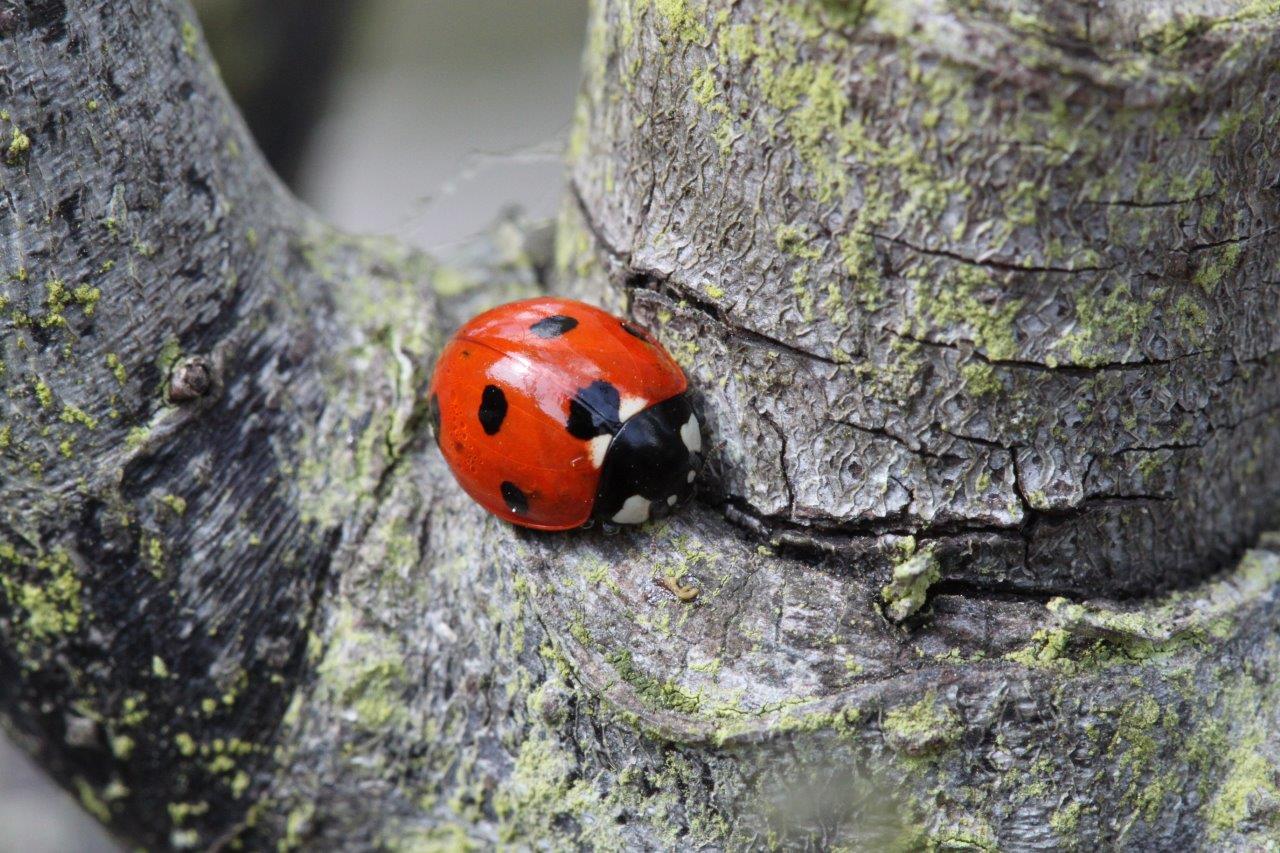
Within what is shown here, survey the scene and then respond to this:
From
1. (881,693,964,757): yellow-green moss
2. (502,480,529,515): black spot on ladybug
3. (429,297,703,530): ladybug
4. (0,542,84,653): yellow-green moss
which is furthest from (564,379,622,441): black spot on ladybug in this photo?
(0,542,84,653): yellow-green moss

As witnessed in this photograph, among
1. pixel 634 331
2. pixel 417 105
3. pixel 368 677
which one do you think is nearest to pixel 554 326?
pixel 634 331


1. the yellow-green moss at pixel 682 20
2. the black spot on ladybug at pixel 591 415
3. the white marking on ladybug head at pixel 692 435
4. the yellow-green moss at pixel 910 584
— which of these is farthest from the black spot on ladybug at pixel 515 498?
the yellow-green moss at pixel 682 20

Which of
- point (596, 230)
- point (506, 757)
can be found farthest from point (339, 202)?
point (506, 757)

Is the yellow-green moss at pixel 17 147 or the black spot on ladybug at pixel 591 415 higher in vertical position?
the yellow-green moss at pixel 17 147

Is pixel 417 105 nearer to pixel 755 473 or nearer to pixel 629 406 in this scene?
→ pixel 629 406

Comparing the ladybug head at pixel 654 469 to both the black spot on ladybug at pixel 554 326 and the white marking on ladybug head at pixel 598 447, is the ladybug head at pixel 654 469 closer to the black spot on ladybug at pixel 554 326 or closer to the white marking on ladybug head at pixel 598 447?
the white marking on ladybug head at pixel 598 447

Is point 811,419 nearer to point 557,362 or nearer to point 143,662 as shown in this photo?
point 557,362
